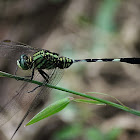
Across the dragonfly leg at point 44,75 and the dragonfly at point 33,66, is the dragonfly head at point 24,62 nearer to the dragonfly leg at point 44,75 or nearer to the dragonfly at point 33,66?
the dragonfly at point 33,66

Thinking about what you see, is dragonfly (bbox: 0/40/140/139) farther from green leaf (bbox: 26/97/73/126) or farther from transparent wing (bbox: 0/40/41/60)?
green leaf (bbox: 26/97/73/126)

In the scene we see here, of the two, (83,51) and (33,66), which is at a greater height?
(33,66)

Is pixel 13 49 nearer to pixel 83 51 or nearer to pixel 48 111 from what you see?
pixel 48 111

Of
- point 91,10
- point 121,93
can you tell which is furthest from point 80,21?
point 121,93

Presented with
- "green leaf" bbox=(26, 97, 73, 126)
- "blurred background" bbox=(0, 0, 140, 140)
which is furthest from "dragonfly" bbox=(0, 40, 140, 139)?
"green leaf" bbox=(26, 97, 73, 126)

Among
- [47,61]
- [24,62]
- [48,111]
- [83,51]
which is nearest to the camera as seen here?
[48,111]

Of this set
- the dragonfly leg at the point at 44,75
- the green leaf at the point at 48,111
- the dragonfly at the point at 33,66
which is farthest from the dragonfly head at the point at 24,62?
the green leaf at the point at 48,111

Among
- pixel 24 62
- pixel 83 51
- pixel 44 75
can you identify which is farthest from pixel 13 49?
pixel 83 51
